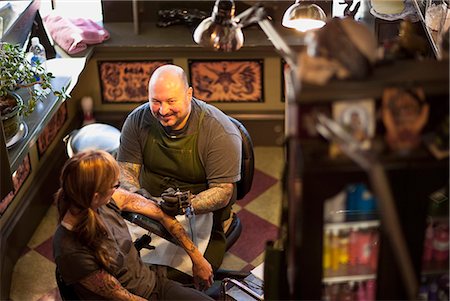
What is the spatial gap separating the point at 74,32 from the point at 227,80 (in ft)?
3.32

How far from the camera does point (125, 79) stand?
5125 mm

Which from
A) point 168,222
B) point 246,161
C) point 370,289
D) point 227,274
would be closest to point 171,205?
point 168,222

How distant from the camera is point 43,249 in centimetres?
445

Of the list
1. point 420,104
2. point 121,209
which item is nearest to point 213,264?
point 121,209

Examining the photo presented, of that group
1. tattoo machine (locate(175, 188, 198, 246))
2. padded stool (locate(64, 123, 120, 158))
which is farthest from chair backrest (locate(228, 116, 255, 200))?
padded stool (locate(64, 123, 120, 158))

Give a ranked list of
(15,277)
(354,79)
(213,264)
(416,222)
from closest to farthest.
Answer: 1. (354,79)
2. (416,222)
3. (213,264)
4. (15,277)

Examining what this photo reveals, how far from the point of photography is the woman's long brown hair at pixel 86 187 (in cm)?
278

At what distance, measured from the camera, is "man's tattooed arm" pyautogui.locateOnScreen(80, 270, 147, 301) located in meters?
2.93

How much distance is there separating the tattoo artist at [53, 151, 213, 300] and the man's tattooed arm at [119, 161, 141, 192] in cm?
21

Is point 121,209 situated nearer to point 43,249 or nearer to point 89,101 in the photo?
point 43,249

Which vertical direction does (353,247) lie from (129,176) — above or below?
above

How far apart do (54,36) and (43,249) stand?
1.31 m

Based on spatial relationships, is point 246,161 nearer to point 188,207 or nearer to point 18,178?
point 188,207

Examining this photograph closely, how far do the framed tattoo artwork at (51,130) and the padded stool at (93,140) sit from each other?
0.46 feet
